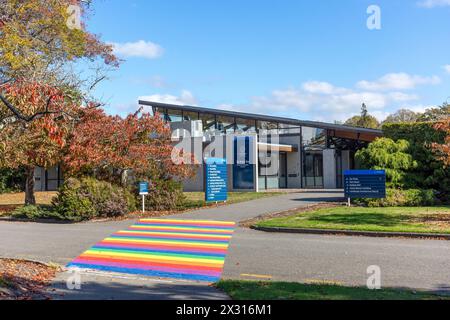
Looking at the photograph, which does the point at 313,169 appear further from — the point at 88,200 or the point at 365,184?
the point at 88,200

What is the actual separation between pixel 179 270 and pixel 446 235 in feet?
23.9

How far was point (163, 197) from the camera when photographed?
20156 millimetres

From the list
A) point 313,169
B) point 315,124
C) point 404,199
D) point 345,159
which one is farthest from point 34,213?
point 345,159

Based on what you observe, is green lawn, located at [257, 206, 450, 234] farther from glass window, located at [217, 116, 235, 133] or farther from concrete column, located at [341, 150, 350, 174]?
glass window, located at [217, 116, 235, 133]

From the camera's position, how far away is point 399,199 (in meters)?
19.5

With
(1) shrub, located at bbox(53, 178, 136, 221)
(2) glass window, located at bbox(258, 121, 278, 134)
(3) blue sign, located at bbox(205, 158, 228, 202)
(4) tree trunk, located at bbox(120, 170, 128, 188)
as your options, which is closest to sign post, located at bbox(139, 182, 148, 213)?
(1) shrub, located at bbox(53, 178, 136, 221)

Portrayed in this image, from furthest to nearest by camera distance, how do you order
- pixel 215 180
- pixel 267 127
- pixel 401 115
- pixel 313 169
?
pixel 401 115
pixel 267 127
pixel 313 169
pixel 215 180

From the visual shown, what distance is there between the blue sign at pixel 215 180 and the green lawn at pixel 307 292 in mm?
14099

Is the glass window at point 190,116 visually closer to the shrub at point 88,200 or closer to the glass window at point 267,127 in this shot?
the glass window at point 267,127

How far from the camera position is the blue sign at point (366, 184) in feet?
62.4

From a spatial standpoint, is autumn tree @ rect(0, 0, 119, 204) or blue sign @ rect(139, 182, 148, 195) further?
blue sign @ rect(139, 182, 148, 195)

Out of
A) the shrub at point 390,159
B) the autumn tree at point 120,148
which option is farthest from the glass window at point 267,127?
the autumn tree at point 120,148

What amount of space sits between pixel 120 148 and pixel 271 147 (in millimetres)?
13696

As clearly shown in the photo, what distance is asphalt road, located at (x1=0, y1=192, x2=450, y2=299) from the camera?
22.8 ft
